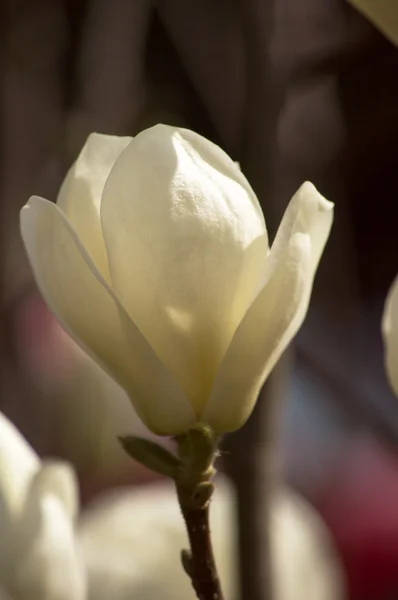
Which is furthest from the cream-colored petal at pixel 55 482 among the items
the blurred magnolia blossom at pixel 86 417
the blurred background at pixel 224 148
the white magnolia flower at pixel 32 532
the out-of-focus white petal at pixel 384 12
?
the blurred magnolia blossom at pixel 86 417

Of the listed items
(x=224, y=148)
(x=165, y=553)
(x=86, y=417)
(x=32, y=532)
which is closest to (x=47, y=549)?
(x=32, y=532)

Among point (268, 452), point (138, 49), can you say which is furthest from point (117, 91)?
point (268, 452)

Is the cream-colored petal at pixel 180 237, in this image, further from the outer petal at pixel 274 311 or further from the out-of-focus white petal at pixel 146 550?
the out-of-focus white petal at pixel 146 550

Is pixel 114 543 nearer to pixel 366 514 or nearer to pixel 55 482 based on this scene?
pixel 55 482

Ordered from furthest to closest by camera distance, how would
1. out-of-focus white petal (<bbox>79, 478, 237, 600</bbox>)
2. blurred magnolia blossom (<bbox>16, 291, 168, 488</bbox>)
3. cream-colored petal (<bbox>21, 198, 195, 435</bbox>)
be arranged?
blurred magnolia blossom (<bbox>16, 291, 168, 488</bbox>)
out-of-focus white petal (<bbox>79, 478, 237, 600</bbox>)
cream-colored petal (<bbox>21, 198, 195, 435</bbox>)

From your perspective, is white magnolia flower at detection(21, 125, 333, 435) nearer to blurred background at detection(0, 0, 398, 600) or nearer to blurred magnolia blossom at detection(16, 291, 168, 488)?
blurred background at detection(0, 0, 398, 600)

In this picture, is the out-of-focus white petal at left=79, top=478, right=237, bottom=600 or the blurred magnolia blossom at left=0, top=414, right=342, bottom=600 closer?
the blurred magnolia blossom at left=0, top=414, right=342, bottom=600

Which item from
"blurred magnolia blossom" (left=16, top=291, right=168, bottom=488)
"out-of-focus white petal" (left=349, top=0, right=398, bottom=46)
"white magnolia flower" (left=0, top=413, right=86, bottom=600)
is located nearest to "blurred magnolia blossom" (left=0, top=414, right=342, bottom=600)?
"white magnolia flower" (left=0, top=413, right=86, bottom=600)
